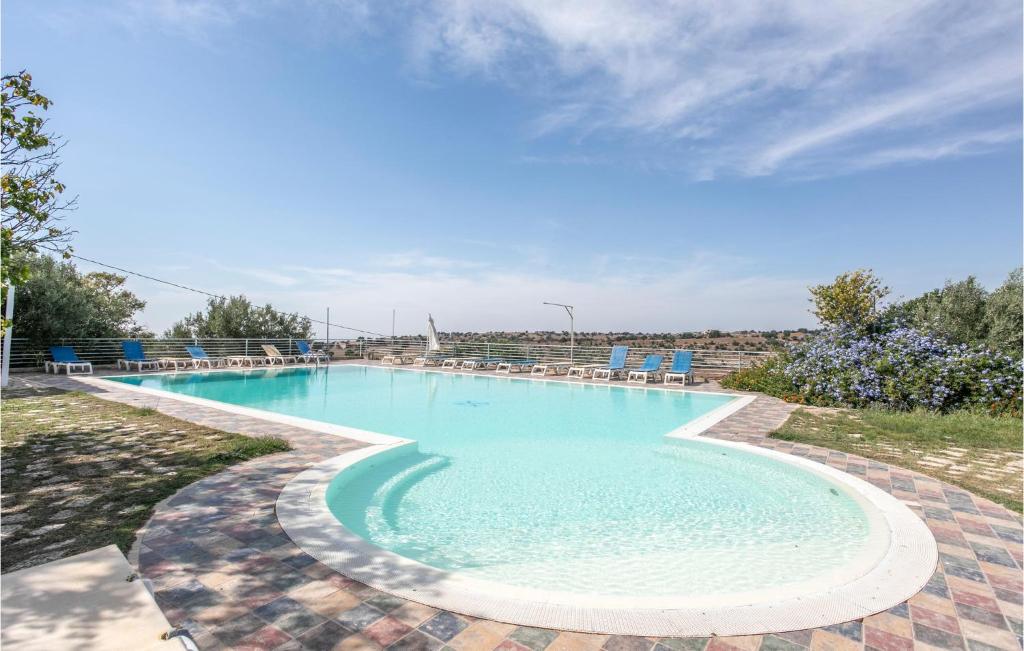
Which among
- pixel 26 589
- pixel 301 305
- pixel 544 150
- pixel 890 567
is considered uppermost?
pixel 544 150

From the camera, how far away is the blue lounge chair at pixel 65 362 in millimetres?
13352

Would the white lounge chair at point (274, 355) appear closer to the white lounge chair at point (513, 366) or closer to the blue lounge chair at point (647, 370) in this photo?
the white lounge chair at point (513, 366)

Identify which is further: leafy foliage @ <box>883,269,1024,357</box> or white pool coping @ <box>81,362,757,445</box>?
leafy foliage @ <box>883,269,1024,357</box>

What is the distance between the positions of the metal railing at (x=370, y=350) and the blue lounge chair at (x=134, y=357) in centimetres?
78

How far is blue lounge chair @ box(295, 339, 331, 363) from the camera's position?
19891 mm

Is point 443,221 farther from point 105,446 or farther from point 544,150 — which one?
point 105,446

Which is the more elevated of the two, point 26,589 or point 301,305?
point 301,305

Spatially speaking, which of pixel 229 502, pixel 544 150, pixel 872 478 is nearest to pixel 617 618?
pixel 229 502

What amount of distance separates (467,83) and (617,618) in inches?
508

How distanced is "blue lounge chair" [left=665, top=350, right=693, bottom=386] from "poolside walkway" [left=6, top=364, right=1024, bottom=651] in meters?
10.2

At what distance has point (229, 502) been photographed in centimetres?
375

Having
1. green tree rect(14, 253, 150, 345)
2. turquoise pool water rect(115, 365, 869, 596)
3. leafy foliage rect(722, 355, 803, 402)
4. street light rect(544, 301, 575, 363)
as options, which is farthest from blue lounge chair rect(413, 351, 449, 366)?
leafy foliage rect(722, 355, 803, 402)

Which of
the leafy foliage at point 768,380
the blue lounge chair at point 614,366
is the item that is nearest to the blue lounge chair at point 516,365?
the blue lounge chair at point 614,366

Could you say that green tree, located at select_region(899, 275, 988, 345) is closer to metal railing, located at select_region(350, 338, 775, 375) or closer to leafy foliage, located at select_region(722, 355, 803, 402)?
leafy foliage, located at select_region(722, 355, 803, 402)
